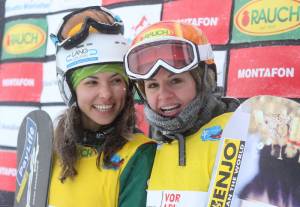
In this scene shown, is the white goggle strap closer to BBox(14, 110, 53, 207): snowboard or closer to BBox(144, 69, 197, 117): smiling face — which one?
BBox(144, 69, 197, 117): smiling face

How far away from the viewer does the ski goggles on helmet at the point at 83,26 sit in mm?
2059

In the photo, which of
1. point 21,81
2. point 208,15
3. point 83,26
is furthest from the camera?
point 21,81

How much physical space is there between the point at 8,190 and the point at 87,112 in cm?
214

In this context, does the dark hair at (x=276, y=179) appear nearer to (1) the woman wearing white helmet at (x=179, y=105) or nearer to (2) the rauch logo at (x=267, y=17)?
(1) the woman wearing white helmet at (x=179, y=105)

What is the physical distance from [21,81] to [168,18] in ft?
4.99

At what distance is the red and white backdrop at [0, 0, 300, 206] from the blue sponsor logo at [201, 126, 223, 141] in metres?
0.72

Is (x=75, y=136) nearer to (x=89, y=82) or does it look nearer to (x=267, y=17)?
(x=89, y=82)

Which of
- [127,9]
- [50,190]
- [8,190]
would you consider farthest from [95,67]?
[8,190]

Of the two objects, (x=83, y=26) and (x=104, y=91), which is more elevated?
(x=83, y=26)

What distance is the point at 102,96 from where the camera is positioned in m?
1.95

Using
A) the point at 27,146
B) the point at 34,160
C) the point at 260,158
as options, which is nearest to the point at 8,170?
the point at 27,146

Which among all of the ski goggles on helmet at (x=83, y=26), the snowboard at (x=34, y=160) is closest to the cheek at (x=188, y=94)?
the ski goggles on helmet at (x=83, y=26)

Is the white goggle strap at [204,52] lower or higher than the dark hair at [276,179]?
higher

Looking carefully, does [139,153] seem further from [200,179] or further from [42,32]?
[42,32]
